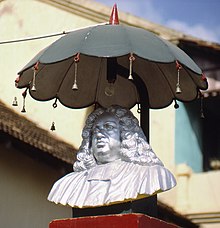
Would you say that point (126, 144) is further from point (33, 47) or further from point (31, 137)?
point (33, 47)

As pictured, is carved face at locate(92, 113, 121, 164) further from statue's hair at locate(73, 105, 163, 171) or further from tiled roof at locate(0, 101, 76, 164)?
tiled roof at locate(0, 101, 76, 164)

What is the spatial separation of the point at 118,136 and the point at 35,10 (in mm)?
9323

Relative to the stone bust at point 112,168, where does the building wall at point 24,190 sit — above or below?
above

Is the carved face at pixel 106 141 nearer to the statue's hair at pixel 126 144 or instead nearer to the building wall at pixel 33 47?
the statue's hair at pixel 126 144

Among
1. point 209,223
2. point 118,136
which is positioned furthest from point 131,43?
point 209,223

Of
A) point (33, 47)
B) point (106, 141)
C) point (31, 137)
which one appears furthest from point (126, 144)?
point (33, 47)

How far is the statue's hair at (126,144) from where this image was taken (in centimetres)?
596

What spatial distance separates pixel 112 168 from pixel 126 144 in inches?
8.3

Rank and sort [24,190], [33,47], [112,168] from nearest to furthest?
[112,168] → [24,190] → [33,47]

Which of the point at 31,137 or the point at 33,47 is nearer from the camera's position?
the point at 31,137

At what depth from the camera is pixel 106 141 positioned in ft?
19.7

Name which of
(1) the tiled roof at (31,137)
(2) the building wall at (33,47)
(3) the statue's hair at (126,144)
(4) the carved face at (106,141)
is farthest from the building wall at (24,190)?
(4) the carved face at (106,141)

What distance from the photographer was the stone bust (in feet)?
18.7

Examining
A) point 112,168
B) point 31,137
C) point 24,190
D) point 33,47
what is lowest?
point 112,168
